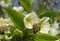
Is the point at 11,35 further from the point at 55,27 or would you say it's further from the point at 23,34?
the point at 55,27

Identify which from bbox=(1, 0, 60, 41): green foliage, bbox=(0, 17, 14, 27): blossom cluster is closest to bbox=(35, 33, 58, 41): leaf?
bbox=(1, 0, 60, 41): green foliage

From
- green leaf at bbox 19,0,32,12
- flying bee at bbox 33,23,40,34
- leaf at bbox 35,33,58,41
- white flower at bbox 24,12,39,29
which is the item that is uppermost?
green leaf at bbox 19,0,32,12

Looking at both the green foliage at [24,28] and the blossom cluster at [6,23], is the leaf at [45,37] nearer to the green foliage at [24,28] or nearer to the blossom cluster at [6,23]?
the green foliage at [24,28]

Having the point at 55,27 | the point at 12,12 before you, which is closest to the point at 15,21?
the point at 12,12

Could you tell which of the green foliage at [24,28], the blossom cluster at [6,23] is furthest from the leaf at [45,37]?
the blossom cluster at [6,23]

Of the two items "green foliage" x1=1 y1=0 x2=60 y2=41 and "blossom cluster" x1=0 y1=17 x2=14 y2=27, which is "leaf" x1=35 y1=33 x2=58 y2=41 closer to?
"green foliage" x1=1 y1=0 x2=60 y2=41

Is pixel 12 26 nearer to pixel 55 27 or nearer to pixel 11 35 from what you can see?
pixel 11 35
